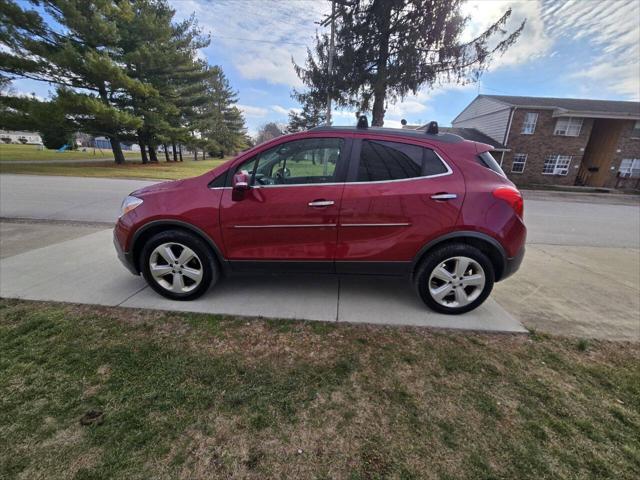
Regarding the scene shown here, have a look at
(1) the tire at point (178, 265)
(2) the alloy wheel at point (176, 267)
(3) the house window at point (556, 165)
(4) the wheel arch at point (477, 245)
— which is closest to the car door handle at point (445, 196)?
(4) the wheel arch at point (477, 245)

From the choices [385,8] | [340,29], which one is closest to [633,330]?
[385,8]

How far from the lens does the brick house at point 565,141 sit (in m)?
21.4

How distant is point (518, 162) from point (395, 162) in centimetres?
2476

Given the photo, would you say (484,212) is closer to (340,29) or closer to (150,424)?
(150,424)

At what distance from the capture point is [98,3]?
16672 mm

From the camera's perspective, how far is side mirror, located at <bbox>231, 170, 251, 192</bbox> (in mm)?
2836

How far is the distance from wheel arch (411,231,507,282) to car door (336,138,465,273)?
0.23 feet

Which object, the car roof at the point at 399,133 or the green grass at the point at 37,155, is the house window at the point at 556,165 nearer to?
the car roof at the point at 399,133

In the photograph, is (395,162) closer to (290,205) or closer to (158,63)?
(290,205)

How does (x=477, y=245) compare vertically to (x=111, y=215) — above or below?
above

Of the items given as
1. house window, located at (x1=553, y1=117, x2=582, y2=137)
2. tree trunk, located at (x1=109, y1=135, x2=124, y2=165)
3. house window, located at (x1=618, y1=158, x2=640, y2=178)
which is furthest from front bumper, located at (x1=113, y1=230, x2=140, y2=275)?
house window, located at (x1=618, y1=158, x2=640, y2=178)

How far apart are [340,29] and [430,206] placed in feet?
50.2

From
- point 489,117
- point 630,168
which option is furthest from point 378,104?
point 630,168

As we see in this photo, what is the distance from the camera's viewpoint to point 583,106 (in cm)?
2284
